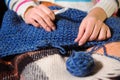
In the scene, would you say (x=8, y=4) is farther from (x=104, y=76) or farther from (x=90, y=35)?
(x=104, y=76)

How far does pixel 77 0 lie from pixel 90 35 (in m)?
0.25

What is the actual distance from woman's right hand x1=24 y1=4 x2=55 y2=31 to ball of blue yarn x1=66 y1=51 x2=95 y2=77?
0.14m

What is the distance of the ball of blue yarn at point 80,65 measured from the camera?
59 centimetres

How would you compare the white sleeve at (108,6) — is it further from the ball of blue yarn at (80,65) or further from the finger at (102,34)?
the ball of blue yarn at (80,65)

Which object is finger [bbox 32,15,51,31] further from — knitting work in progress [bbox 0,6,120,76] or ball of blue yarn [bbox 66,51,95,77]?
ball of blue yarn [bbox 66,51,95,77]

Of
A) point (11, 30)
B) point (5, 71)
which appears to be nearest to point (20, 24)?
point (11, 30)

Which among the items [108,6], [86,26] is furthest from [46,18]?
[108,6]

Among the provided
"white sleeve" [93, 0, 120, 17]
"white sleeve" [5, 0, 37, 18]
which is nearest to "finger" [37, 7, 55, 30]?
"white sleeve" [5, 0, 37, 18]

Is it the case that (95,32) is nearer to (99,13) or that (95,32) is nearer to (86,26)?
(86,26)

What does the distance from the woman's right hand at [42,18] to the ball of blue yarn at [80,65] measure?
142 millimetres

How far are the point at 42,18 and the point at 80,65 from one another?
0.67 feet

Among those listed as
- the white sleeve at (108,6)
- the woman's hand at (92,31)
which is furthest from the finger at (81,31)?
the white sleeve at (108,6)

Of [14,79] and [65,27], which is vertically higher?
[65,27]

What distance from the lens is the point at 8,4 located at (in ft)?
3.14
